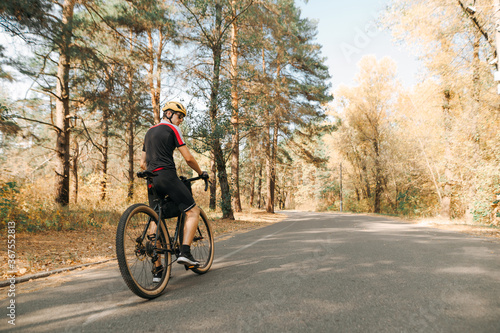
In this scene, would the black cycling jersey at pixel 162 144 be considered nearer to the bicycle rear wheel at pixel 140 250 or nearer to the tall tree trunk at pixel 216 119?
the bicycle rear wheel at pixel 140 250

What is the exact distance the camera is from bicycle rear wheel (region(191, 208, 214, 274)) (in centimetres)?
396

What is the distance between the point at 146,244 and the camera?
120 inches

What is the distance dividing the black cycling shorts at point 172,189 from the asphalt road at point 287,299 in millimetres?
954

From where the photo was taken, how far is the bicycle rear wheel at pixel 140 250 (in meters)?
2.61

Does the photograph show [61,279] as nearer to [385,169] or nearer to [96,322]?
[96,322]

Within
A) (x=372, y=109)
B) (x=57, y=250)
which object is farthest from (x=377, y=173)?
(x=57, y=250)

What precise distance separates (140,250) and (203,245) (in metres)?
1.30

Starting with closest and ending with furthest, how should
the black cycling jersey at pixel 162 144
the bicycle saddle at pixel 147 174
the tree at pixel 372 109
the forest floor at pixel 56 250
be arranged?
the bicycle saddle at pixel 147 174
the black cycling jersey at pixel 162 144
the forest floor at pixel 56 250
the tree at pixel 372 109

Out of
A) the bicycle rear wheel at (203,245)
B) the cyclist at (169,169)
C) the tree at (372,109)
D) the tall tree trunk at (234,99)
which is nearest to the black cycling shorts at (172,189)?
the cyclist at (169,169)

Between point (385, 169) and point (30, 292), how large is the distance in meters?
27.1

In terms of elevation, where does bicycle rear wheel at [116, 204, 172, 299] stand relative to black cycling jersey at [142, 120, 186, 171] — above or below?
below


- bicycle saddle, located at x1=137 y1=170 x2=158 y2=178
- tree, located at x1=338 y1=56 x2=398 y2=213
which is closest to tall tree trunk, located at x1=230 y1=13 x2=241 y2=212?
bicycle saddle, located at x1=137 y1=170 x2=158 y2=178

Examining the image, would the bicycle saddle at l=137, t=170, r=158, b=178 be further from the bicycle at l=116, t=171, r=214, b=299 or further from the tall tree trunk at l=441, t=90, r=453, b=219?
the tall tree trunk at l=441, t=90, r=453, b=219

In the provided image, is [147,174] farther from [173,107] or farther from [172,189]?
[173,107]
